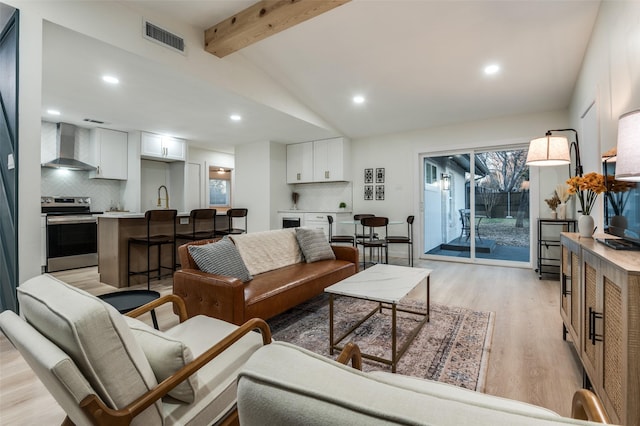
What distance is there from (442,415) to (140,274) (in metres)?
4.37

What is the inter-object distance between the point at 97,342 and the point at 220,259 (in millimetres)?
1655

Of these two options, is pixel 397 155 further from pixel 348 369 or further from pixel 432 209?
pixel 348 369

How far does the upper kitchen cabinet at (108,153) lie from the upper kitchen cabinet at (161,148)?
1.29ft

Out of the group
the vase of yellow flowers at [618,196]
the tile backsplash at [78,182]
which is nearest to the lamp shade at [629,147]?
the vase of yellow flowers at [618,196]

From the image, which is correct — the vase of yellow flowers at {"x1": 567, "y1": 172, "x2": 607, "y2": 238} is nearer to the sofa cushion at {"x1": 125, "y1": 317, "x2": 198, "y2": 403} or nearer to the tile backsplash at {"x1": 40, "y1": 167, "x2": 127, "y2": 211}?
the sofa cushion at {"x1": 125, "y1": 317, "x2": 198, "y2": 403}

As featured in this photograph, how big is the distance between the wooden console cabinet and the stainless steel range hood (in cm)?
661

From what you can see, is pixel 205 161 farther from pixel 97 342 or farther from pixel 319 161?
pixel 97 342

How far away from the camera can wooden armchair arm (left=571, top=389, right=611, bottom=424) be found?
68cm

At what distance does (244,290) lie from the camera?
2293 millimetres

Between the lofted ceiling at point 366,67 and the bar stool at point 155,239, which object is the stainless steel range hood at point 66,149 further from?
the bar stool at point 155,239

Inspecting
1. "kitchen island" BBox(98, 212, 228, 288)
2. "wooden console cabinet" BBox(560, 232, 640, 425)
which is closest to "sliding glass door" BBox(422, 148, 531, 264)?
"wooden console cabinet" BBox(560, 232, 640, 425)

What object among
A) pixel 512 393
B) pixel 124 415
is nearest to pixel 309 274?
pixel 512 393

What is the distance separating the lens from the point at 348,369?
504 mm

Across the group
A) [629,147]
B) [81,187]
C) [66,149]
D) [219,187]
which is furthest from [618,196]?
[219,187]
